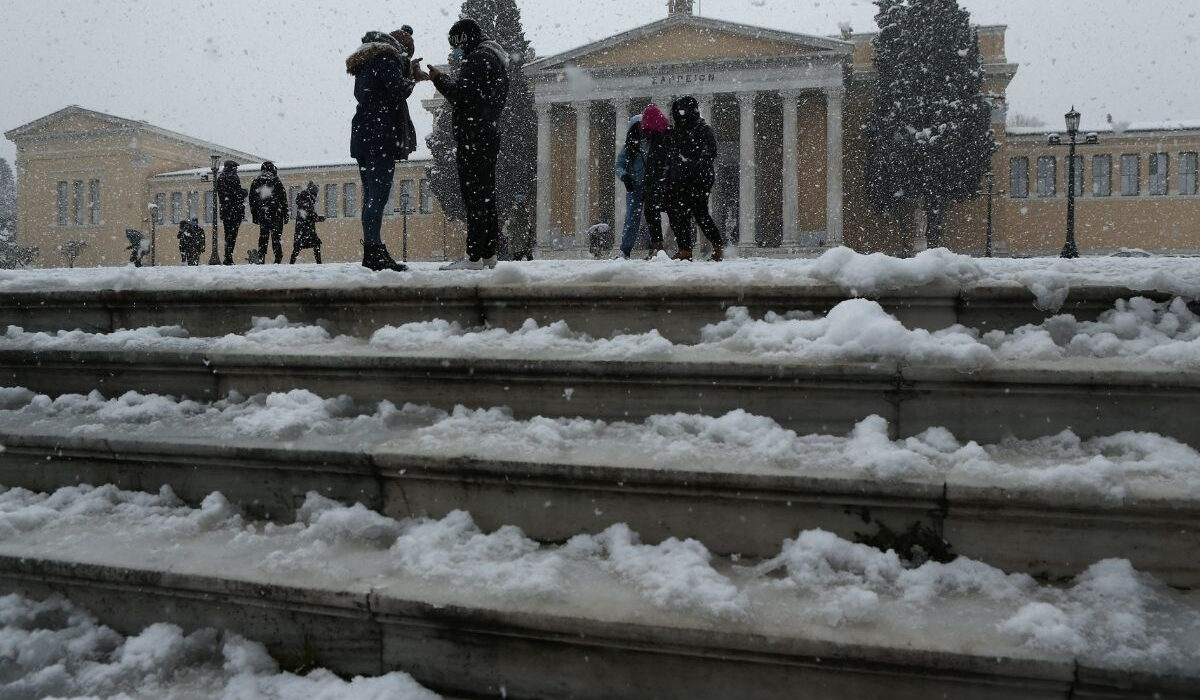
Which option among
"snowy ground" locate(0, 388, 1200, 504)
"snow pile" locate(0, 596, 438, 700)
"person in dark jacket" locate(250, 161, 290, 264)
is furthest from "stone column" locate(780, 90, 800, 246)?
"snow pile" locate(0, 596, 438, 700)

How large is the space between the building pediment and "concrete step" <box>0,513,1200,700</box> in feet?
111

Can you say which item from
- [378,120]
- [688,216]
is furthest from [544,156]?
[378,120]

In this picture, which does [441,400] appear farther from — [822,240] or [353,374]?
[822,240]

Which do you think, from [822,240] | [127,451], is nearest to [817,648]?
[127,451]

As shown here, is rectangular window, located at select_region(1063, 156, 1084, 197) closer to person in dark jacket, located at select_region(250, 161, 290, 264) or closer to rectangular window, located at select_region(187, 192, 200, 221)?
person in dark jacket, located at select_region(250, 161, 290, 264)

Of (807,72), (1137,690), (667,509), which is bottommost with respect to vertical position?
(1137,690)

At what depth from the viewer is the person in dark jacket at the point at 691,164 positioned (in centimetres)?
837

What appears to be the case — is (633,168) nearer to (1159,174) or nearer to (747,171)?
(747,171)

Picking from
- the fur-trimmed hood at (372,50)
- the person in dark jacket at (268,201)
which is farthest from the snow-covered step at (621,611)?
the person in dark jacket at (268,201)

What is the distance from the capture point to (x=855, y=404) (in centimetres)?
267

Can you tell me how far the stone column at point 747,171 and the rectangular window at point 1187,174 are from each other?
21.3 m

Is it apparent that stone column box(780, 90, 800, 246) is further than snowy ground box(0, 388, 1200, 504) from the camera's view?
Yes

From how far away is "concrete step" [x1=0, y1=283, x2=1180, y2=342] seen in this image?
3.05 meters

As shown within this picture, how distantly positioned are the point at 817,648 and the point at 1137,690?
0.69 m
